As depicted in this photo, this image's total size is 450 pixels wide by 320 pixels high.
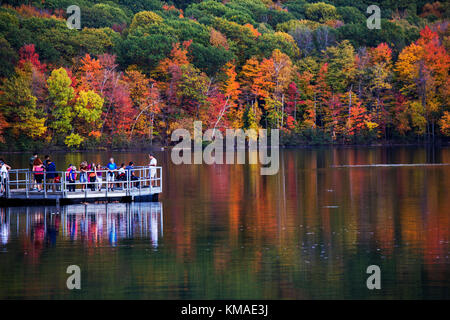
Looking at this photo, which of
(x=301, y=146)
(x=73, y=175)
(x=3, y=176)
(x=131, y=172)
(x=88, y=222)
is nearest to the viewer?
(x=88, y=222)

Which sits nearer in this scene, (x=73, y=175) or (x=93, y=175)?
(x=73, y=175)

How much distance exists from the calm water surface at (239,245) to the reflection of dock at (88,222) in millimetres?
48

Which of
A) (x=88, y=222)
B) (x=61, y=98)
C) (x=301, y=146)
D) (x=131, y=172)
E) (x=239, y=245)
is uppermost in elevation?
(x=61, y=98)

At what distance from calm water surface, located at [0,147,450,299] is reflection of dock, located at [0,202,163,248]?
0.05 meters

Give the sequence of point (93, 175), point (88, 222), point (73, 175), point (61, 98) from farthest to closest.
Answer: point (61, 98), point (93, 175), point (73, 175), point (88, 222)

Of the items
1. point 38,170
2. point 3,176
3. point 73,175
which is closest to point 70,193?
point 73,175

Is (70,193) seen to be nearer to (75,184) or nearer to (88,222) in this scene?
(75,184)

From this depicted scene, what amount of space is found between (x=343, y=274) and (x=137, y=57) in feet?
248

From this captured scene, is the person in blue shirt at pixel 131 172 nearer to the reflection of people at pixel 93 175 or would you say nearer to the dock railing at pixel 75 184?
the dock railing at pixel 75 184

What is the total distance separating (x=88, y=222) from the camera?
30.0m

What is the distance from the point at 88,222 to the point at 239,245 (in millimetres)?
7259

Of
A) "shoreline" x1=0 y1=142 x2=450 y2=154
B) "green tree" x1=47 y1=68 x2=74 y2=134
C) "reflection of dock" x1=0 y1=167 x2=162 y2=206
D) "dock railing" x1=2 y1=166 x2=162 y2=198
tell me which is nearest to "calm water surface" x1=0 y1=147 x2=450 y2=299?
"reflection of dock" x1=0 y1=167 x2=162 y2=206

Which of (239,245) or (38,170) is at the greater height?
(38,170)
